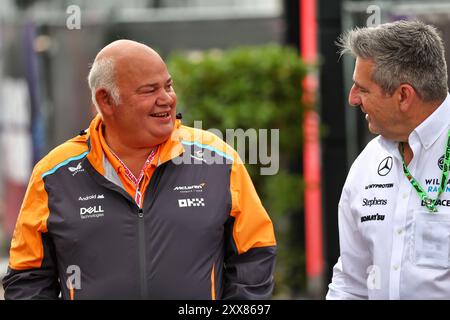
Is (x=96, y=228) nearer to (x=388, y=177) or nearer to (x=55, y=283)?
(x=55, y=283)

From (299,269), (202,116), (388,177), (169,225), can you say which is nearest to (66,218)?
(169,225)

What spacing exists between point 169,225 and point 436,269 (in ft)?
3.42

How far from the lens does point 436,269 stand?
3.71m

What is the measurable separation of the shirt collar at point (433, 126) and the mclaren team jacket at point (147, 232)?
0.71 metres

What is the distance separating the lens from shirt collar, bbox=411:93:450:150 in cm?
379

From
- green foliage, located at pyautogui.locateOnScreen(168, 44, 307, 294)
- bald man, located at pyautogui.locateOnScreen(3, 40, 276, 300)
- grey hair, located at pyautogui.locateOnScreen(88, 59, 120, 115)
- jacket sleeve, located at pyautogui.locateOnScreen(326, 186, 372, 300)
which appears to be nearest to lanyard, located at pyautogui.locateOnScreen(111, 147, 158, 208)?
bald man, located at pyautogui.locateOnScreen(3, 40, 276, 300)

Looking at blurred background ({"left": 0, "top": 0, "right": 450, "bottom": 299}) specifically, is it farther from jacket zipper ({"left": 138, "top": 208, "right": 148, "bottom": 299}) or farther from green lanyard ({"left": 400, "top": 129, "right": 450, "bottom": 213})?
jacket zipper ({"left": 138, "top": 208, "right": 148, "bottom": 299})

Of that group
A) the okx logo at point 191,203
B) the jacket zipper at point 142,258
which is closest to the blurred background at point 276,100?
the okx logo at point 191,203

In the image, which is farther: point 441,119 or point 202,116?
point 202,116

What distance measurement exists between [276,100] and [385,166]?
457 cm

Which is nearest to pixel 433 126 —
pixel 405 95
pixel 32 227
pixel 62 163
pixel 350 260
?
pixel 405 95

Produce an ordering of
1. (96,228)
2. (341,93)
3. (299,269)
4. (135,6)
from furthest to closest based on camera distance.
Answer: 1. (135,6)
2. (299,269)
3. (341,93)
4. (96,228)

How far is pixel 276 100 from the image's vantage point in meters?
8.50

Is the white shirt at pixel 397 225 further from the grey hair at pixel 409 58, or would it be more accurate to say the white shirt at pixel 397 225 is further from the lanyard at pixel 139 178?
the lanyard at pixel 139 178
